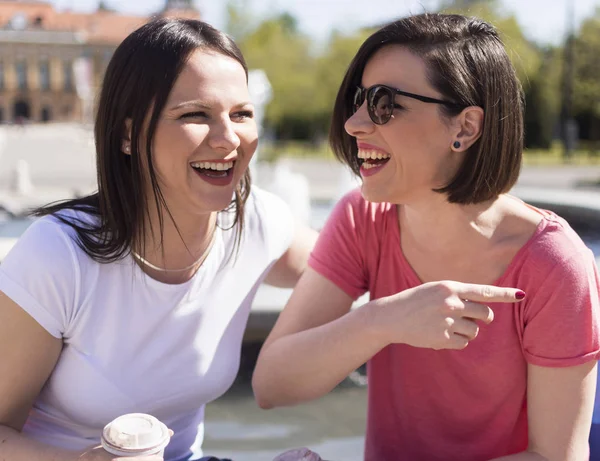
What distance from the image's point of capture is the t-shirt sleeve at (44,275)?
5.59 feet

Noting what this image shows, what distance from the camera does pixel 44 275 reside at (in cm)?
172

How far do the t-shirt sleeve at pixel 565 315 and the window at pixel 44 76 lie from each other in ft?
279

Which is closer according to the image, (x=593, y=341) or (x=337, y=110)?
(x=593, y=341)

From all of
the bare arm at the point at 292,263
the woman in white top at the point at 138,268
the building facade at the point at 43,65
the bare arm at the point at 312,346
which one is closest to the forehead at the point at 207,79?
the woman in white top at the point at 138,268

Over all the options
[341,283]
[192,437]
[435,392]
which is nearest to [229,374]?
[192,437]

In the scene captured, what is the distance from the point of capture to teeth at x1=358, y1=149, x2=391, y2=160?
180 cm

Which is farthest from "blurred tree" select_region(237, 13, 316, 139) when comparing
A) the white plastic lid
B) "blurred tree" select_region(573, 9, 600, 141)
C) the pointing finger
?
the white plastic lid

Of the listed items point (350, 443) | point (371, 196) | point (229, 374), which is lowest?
point (350, 443)

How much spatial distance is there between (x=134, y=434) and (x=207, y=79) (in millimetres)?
905

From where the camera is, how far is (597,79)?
25.2 m

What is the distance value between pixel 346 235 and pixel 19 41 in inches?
3363

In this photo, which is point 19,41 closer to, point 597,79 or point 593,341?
point 597,79

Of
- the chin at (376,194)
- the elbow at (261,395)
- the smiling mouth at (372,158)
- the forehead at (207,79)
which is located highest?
the forehead at (207,79)

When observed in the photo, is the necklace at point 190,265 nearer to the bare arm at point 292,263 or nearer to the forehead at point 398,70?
the bare arm at point 292,263
